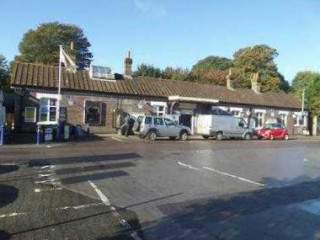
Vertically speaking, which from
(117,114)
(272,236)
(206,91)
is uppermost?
(206,91)

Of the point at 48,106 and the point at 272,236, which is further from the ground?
the point at 48,106

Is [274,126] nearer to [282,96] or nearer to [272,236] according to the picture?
[282,96]

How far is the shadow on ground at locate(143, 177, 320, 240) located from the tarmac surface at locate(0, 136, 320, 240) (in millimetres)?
19

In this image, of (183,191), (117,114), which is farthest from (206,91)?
(183,191)

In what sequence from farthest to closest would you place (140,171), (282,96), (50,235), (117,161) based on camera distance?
(282,96)
(117,161)
(140,171)
(50,235)

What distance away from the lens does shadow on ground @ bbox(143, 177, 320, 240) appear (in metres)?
8.04

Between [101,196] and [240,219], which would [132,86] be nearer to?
[101,196]

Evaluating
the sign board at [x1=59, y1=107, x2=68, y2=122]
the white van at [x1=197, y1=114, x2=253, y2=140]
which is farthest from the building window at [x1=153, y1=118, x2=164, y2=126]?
the sign board at [x1=59, y1=107, x2=68, y2=122]

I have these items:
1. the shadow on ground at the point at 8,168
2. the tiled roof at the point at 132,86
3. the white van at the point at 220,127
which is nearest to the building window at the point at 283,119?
the tiled roof at the point at 132,86

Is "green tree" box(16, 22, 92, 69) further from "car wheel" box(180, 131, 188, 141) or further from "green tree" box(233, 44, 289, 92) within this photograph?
"car wheel" box(180, 131, 188, 141)

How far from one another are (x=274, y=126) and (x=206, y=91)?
7.13 metres

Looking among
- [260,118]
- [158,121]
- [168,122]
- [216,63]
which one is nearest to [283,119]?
[260,118]

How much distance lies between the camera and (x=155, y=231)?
26.3 feet

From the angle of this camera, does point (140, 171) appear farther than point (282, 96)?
No
